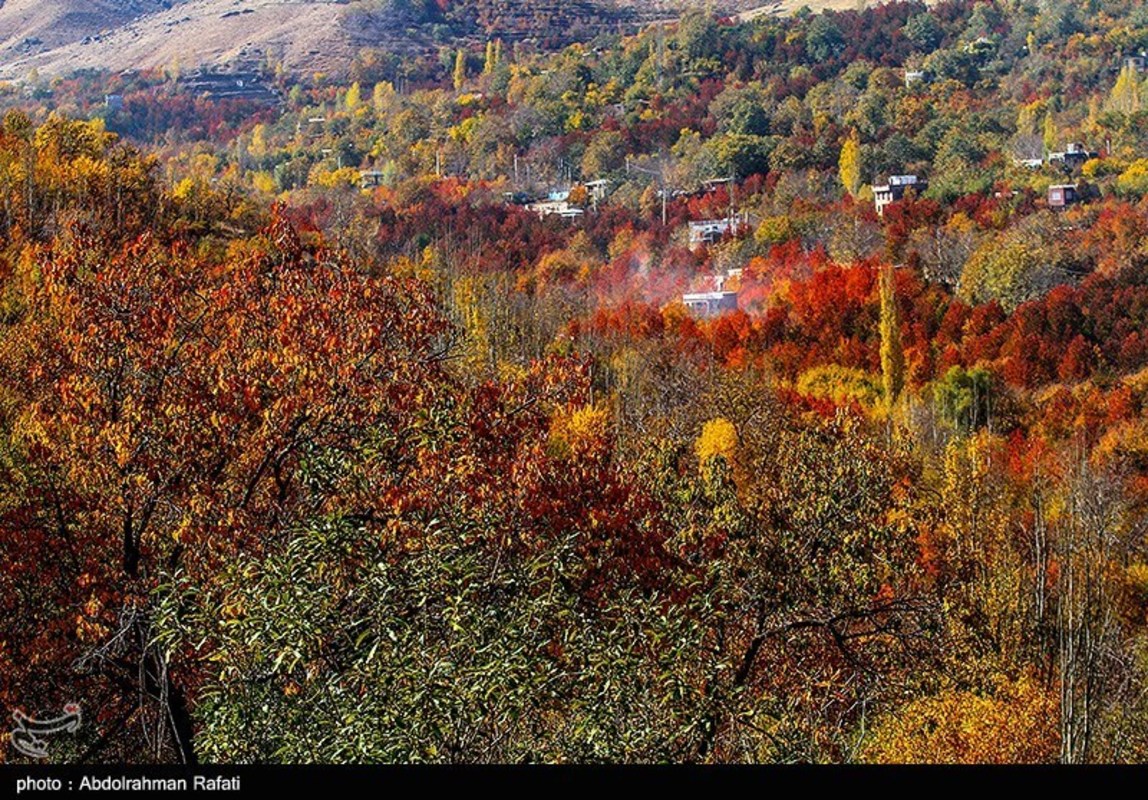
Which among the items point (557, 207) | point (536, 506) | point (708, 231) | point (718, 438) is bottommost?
point (557, 207)

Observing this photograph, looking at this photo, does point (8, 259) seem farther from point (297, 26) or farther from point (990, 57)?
point (297, 26)

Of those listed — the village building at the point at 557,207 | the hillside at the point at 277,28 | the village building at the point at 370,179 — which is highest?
the hillside at the point at 277,28

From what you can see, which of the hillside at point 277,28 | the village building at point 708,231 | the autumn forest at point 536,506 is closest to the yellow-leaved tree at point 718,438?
the autumn forest at point 536,506

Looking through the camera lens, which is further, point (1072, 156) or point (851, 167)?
point (851, 167)

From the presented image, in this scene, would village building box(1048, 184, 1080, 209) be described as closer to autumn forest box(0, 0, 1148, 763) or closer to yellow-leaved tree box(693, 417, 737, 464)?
autumn forest box(0, 0, 1148, 763)

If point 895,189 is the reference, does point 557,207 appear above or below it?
below

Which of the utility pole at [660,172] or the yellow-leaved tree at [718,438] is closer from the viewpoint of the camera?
the yellow-leaved tree at [718,438]

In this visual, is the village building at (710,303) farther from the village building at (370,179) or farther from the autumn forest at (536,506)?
the village building at (370,179)

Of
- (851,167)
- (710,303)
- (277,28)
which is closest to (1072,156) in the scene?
(851,167)

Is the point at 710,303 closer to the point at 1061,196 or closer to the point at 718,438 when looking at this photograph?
the point at 1061,196
